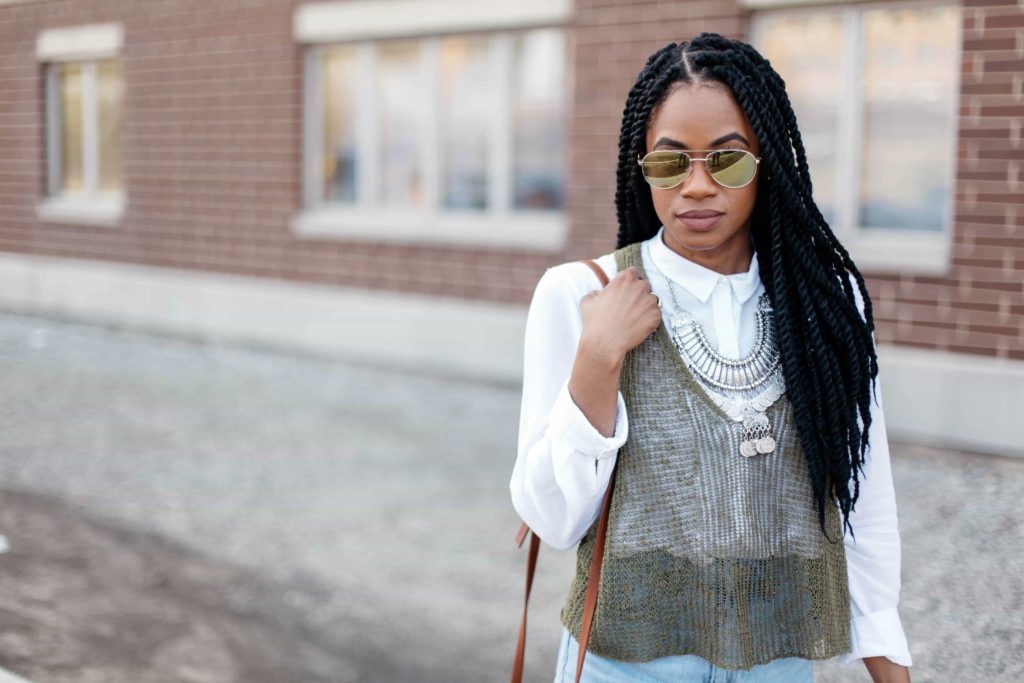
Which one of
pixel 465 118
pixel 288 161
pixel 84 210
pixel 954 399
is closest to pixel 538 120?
pixel 465 118

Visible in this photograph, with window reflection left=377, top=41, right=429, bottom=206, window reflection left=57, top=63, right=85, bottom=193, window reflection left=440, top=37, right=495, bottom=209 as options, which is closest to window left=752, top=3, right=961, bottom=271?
window reflection left=440, top=37, right=495, bottom=209

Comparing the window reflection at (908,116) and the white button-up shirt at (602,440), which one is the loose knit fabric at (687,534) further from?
the window reflection at (908,116)

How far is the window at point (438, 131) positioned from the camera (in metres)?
10.0

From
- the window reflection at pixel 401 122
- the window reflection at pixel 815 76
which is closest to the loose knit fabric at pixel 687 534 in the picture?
the window reflection at pixel 815 76

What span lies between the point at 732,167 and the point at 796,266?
214 mm

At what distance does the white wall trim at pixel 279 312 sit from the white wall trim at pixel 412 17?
2.33 metres

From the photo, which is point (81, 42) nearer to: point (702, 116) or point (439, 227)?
point (439, 227)

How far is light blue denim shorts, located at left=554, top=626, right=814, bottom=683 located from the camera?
1920 millimetres

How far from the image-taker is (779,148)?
→ 1.97 metres

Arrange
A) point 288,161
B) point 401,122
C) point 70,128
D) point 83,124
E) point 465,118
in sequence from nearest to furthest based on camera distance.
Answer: point 465,118
point 401,122
point 288,161
point 83,124
point 70,128

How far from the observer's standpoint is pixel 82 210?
14.3 metres

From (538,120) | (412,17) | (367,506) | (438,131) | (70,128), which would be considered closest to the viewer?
(367,506)

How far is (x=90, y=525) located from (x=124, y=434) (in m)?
2.14

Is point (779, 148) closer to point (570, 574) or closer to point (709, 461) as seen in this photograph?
point (709, 461)
